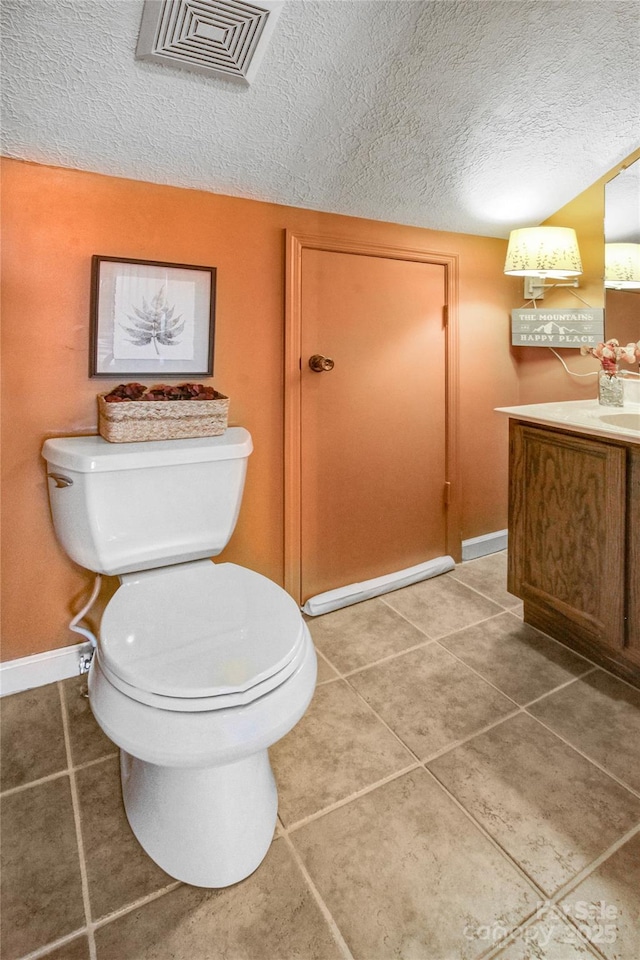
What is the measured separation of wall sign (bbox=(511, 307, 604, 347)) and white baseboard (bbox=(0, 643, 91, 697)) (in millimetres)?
2324

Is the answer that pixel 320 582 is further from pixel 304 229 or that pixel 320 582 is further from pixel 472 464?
pixel 304 229

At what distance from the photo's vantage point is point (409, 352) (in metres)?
2.29

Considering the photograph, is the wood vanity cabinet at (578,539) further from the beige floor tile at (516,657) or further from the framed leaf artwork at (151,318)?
the framed leaf artwork at (151,318)

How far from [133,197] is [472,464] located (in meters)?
1.84

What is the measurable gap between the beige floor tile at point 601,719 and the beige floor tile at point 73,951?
1255 millimetres

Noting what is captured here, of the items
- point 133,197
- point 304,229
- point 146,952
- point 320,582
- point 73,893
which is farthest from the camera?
point 320,582

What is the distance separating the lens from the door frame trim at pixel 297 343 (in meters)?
1.94

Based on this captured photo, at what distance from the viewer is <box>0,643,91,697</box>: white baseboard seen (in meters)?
1.65

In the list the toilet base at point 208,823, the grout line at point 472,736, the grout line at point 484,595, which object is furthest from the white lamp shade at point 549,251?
the toilet base at point 208,823

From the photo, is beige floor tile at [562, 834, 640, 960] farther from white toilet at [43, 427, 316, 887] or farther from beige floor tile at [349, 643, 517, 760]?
white toilet at [43, 427, 316, 887]

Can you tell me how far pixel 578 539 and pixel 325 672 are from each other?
38.1 inches

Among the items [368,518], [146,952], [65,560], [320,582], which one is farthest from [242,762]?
[368,518]

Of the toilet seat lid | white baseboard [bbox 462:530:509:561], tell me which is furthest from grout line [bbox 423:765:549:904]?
white baseboard [bbox 462:530:509:561]

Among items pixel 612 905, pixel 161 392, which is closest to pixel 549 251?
pixel 161 392
